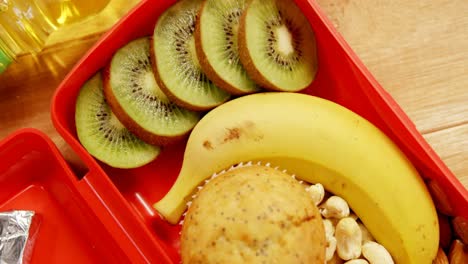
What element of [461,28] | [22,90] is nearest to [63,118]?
[22,90]

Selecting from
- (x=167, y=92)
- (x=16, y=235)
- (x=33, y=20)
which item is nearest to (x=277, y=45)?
(x=167, y=92)

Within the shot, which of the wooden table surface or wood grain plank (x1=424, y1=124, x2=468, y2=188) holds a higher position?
the wooden table surface

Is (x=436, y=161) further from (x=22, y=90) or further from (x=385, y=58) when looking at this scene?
(x=22, y=90)

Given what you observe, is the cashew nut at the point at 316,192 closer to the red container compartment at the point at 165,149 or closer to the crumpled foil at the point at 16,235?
the red container compartment at the point at 165,149

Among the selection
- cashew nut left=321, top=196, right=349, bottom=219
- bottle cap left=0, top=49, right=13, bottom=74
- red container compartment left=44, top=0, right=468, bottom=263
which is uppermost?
bottle cap left=0, top=49, right=13, bottom=74

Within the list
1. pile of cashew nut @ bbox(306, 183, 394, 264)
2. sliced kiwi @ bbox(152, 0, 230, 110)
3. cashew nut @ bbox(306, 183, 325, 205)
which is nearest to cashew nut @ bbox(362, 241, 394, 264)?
pile of cashew nut @ bbox(306, 183, 394, 264)

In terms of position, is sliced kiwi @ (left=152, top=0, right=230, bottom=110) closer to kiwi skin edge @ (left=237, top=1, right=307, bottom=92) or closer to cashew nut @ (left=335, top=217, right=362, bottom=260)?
kiwi skin edge @ (left=237, top=1, right=307, bottom=92)

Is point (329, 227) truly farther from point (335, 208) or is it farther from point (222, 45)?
point (222, 45)
